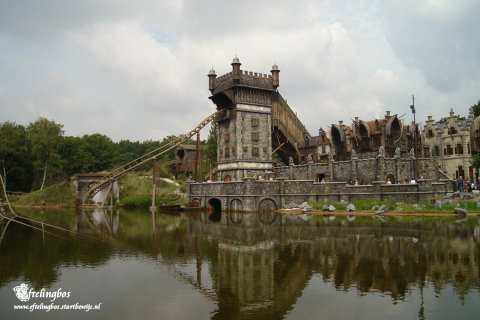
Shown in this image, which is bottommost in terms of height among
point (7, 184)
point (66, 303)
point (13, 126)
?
point (66, 303)

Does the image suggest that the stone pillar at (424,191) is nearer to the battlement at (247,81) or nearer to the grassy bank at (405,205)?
the grassy bank at (405,205)

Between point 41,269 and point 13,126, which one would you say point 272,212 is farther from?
point 13,126

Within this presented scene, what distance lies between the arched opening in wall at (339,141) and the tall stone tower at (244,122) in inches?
313

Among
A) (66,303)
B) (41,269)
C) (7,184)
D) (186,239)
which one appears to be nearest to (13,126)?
(7,184)

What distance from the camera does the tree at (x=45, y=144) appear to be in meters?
66.0

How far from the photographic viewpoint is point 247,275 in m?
14.6

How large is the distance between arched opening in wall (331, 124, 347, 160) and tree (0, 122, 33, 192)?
47652 millimetres

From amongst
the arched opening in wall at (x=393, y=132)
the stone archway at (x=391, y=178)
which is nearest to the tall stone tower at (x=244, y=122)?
the arched opening in wall at (x=393, y=132)

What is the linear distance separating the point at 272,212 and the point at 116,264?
26150 millimetres

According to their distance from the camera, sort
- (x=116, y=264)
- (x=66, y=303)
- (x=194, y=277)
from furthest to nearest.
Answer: (x=116, y=264), (x=194, y=277), (x=66, y=303)

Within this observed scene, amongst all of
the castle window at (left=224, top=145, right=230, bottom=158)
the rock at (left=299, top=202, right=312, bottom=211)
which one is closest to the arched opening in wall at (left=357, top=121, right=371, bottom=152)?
the rock at (left=299, top=202, right=312, bottom=211)

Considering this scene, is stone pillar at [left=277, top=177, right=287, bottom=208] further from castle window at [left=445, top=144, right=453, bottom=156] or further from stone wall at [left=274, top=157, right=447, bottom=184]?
castle window at [left=445, top=144, right=453, bottom=156]

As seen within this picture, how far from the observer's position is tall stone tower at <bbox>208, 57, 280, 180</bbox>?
1919 inches

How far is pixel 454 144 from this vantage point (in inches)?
2067
